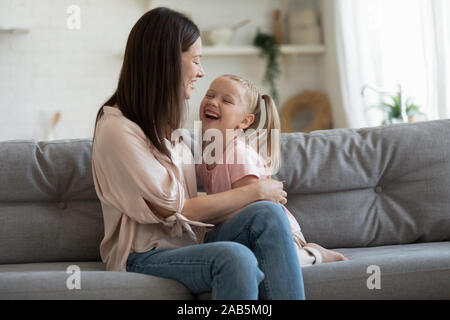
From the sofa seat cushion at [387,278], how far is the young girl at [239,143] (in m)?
0.13

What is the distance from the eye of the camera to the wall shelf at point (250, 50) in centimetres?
460

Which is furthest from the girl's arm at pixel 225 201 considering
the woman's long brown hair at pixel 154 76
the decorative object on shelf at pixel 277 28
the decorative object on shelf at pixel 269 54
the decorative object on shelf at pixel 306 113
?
the decorative object on shelf at pixel 277 28

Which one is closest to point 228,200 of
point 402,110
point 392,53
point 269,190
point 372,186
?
point 269,190

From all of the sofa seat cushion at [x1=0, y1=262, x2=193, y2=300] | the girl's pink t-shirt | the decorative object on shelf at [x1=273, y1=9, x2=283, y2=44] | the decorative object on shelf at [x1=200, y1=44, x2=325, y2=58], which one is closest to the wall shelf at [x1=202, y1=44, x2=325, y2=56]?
the decorative object on shelf at [x1=200, y1=44, x2=325, y2=58]

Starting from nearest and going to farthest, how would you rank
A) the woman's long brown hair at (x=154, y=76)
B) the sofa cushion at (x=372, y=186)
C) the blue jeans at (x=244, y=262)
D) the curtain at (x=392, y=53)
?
1. the blue jeans at (x=244, y=262)
2. the woman's long brown hair at (x=154, y=76)
3. the sofa cushion at (x=372, y=186)
4. the curtain at (x=392, y=53)

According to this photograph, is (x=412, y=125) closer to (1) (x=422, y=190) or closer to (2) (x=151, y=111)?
(1) (x=422, y=190)

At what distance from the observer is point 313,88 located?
4922 millimetres

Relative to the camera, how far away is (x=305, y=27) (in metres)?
4.79

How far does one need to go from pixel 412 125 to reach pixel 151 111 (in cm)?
105

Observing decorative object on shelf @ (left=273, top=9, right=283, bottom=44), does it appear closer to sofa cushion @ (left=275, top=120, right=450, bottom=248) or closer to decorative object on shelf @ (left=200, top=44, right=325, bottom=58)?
decorative object on shelf @ (left=200, top=44, right=325, bottom=58)

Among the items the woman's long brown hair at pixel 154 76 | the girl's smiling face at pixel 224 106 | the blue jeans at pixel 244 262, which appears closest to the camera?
the blue jeans at pixel 244 262

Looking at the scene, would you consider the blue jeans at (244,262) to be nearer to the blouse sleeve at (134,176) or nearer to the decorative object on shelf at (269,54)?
the blouse sleeve at (134,176)

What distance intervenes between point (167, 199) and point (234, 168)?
320mm

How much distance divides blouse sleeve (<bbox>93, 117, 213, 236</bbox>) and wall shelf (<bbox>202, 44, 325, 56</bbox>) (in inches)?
126
